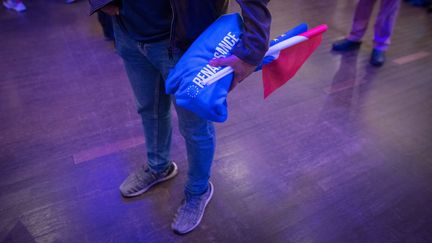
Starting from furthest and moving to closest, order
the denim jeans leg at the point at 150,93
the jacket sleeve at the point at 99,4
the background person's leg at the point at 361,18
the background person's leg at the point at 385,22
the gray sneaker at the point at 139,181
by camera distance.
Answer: the background person's leg at the point at 361,18 → the background person's leg at the point at 385,22 → the gray sneaker at the point at 139,181 → the denim jeans leg at the point at 150,93 → the jacket sleeve at the point at 99,4

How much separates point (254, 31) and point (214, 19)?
17 centimetres

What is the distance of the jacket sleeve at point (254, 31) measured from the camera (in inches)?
30.8

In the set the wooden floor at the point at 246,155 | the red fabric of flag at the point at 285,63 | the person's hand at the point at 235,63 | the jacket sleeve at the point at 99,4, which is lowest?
the wooden floor at the point at 246,155

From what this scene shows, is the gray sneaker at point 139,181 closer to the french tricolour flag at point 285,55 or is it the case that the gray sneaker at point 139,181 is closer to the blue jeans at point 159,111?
the blue jeans at point 159,111

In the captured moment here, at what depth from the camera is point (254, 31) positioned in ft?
2.62

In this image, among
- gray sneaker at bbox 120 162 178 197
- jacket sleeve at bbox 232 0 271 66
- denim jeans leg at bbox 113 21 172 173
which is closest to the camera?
jacket sleeve at bbox 232 0 271 66

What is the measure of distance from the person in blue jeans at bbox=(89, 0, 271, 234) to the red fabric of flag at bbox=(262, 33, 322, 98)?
5.8 inches

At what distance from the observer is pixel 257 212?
1.43 m

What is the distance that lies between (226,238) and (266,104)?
1.02 metres

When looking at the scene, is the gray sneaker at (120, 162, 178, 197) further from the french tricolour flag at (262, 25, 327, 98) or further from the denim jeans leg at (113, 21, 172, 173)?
the french tricolour flag at (262, 25, 327, 98)

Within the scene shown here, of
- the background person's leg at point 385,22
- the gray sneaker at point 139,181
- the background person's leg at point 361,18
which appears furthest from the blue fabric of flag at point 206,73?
the background person's leg at point 361,18

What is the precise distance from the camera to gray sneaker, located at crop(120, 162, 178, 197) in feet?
4.83

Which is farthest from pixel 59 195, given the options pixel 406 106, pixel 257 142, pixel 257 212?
pixel 406 106

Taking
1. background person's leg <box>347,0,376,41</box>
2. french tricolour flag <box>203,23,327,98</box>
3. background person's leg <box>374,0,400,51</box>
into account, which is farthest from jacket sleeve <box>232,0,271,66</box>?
background person's leg <box>347,0,376,41</box>
